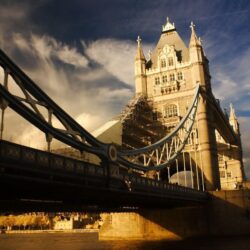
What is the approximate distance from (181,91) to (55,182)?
171 ft

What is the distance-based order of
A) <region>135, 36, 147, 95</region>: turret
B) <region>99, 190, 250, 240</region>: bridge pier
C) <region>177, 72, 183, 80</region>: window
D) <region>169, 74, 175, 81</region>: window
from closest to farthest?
1. <region>99, 190, 250, 240</region>: bridge pier
2. <region>177, 72, 183, 80</region>: window
3. <region>169, 74, 175, 81</region>: window
4. <region>135, 36, 147, 95</region>: turret

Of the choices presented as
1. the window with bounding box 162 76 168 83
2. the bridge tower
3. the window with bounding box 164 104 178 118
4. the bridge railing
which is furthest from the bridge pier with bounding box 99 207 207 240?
the window with bounding box 162 76 168 83

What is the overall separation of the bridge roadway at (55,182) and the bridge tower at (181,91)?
1105 inches

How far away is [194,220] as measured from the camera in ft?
172

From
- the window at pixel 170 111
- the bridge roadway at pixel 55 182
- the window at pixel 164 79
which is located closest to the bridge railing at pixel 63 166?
the bridge roadway at pixel 55 182

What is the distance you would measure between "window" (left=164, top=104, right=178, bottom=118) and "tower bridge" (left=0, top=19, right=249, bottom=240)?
0.18 metres

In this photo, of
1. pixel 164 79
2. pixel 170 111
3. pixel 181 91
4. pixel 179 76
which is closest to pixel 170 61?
pixel 164 79

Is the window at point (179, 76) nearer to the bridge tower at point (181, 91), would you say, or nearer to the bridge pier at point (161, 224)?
the bridge tower at point (181, 91)

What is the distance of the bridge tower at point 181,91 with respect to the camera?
63.4 metres

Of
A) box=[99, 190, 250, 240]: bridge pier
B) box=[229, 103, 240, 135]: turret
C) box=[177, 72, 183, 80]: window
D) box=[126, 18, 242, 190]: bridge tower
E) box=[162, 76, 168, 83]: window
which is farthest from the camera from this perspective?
box=[229, 103, 240, 135]: turret

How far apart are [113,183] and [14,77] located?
35.0ft

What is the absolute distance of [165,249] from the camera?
130 ft

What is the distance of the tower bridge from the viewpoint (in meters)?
21.6

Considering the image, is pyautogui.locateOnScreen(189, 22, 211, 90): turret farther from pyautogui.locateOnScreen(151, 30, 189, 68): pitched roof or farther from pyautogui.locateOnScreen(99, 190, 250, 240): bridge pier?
pyautogui.locateOnScreen(99, 190, 250, 240): bridge pier
